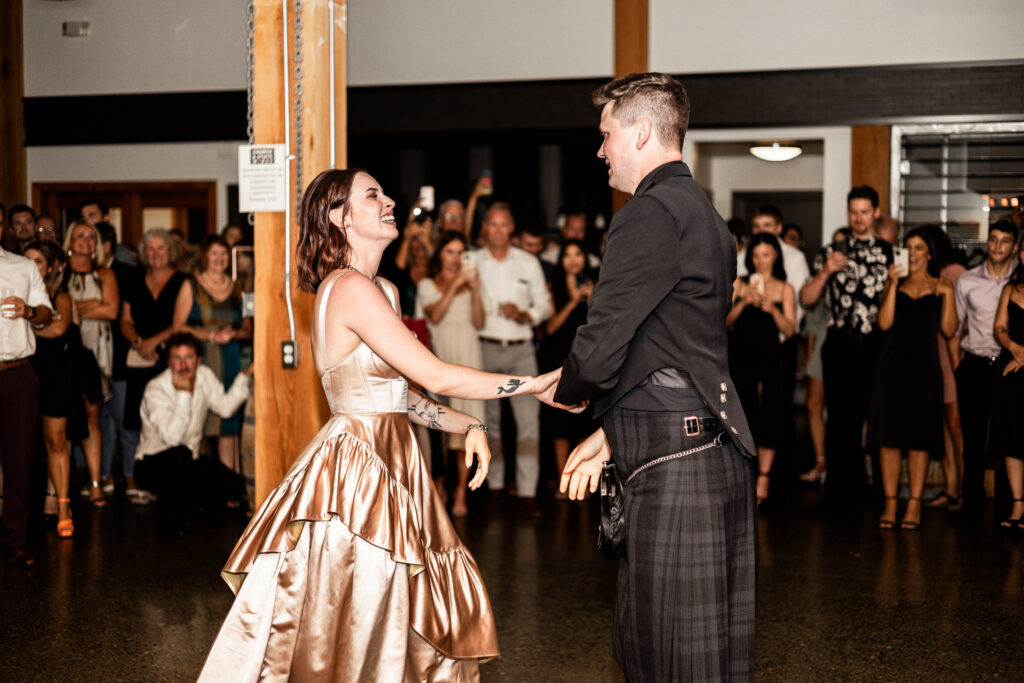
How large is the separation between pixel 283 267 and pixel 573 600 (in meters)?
1.76

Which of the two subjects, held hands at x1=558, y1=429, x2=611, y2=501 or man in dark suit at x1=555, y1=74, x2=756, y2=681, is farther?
held hands at x1=558, y1=429, x2=611, y2=501

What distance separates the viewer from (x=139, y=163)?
10320 millimetres

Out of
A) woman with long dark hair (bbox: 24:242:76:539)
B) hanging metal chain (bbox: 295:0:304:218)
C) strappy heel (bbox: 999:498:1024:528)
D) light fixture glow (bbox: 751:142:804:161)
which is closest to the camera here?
hanging metal chain (bbox: 295:0:304:218)

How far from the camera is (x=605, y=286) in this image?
2.05 m

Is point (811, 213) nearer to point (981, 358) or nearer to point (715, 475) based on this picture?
point (981, 358)

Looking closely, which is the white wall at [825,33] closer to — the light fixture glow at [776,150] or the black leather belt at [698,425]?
the light fixture glow at [776,150]

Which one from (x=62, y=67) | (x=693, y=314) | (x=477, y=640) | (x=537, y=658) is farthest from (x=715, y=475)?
(x=62, y=67)

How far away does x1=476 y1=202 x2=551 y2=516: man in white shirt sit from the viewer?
612 centimetres

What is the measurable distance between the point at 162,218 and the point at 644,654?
9.10 m

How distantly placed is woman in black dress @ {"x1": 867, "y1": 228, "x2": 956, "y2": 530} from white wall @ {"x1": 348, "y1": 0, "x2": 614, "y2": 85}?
4212 millimetres

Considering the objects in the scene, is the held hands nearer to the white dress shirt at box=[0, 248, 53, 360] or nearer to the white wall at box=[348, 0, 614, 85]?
the white dress shirt at box=[0, 248, 53, 360]

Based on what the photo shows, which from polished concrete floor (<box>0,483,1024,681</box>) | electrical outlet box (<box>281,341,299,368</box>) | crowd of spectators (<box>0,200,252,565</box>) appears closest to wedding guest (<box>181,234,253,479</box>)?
crowd of spectators (<box>0,200,252,565</box>)

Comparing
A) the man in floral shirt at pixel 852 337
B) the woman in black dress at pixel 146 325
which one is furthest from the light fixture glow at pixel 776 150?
the woman in black dress at pixel 146 325

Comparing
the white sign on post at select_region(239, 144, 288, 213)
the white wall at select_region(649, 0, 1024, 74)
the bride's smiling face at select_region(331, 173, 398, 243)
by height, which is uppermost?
the white wall at select_region(649, 0, 1024, 74)
